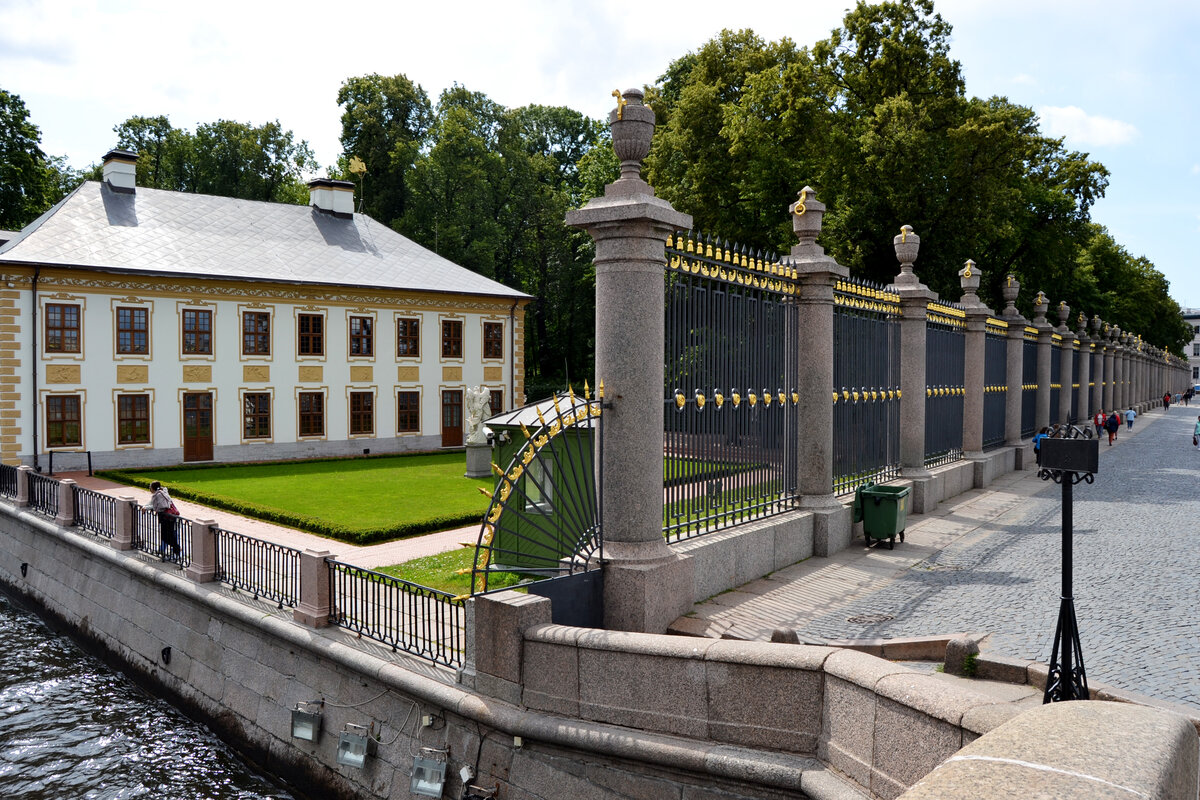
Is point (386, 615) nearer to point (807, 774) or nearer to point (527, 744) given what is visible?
point (527, 744)

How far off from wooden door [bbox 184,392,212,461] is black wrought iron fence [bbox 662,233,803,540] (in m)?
22.3

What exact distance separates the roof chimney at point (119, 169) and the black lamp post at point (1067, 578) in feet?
104

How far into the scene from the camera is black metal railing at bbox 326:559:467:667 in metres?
8.13

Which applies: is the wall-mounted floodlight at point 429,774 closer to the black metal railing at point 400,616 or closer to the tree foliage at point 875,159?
the black metal railing at point 400,616

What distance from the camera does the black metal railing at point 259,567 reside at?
10.6 meters

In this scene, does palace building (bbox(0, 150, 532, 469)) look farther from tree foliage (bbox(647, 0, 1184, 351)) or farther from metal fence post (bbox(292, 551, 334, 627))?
metal fence post (bbox(292, 551, 334, 627))

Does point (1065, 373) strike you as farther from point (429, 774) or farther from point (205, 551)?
point (429, 774)

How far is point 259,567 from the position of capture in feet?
36.4

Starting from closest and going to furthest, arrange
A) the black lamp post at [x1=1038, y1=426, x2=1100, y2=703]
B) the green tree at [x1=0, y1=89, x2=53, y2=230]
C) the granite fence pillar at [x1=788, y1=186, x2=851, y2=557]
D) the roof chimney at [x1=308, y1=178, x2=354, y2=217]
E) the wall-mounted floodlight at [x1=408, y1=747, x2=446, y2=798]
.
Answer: the black lamp post at [x1=1038, y1=426, x2=1100, y2=703], the wall-mounted floodlight at [x1=408, y1=747, x2=446, y2=798], the granite fence pillar at [x1=788, y1=186, x2=851, y2=557], the roof chimney at [x1=308, y1=178, x2=354, y2=217], the green tree at [x1=0, y1=89, x2=53, y2=230]

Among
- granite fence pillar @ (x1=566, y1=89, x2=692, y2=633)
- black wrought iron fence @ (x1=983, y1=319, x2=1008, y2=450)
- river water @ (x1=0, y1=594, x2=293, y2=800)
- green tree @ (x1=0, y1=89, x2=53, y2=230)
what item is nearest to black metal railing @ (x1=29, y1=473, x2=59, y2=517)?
river water @ (x1=0, y1=594, x2=293, y2=800)

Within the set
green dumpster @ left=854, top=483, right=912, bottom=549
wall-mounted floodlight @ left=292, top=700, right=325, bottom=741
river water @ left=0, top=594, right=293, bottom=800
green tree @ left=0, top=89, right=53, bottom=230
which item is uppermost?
green tree @ left=0, top=89, right=53, bottom=230

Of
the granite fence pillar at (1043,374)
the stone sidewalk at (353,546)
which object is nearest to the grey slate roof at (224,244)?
the stone sidewalk at (353,546)

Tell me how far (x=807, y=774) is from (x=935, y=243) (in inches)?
1058

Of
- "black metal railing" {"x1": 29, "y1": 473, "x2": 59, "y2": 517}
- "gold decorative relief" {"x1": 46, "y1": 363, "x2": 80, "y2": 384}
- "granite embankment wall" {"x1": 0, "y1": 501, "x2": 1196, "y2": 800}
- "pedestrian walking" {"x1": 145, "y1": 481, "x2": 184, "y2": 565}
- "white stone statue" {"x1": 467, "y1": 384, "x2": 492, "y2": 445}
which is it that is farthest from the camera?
"white stone statue" {"x1": 467, "y1": 384, "x2": 492, "y2": 445}
